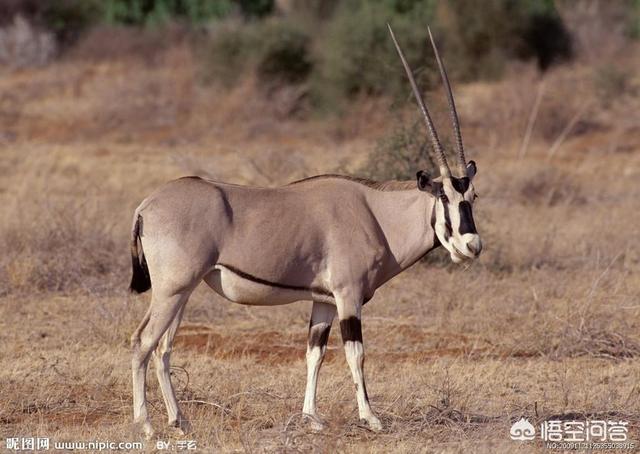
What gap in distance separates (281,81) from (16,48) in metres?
7.89

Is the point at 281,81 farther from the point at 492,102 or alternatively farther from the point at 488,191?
the point at 488,191

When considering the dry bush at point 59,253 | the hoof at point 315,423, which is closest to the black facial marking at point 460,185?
the hoof at point 315,423

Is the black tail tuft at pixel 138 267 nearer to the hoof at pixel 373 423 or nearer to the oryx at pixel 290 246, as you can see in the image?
the oryx at pixel 290 246

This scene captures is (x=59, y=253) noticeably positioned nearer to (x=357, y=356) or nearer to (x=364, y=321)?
(x=364, y=321)

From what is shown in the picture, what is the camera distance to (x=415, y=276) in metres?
11.7

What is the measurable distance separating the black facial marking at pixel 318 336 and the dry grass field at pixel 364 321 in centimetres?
44

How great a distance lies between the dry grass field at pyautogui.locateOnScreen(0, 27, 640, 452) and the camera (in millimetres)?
7160

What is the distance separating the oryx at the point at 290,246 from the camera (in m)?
6.64

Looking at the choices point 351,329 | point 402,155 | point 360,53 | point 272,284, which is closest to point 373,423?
point 351,329

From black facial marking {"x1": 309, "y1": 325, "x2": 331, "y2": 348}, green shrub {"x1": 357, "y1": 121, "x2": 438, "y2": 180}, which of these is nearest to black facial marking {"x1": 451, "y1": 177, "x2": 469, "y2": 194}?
black facial marking {"x1": 309, "y1": 325, "x2": 331, "y2": 348}

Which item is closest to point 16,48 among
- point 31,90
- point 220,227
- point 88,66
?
point 88,66

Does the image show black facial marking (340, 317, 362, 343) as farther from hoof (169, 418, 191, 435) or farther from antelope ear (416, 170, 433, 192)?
hoof (169, 418, 191, 435)

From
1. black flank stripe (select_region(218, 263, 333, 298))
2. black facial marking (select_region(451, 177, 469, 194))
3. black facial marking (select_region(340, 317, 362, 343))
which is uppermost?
black facial marking (select_region(451, 177, 469, 194))

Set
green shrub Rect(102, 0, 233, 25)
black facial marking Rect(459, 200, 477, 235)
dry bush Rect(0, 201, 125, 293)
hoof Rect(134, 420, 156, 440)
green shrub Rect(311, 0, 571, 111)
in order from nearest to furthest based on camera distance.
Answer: hoof Rect(134, 420, 156, 440), black facial marking Rect(459, 200, 477, 235), dry bush Rect(0, 201, 125, 293), green shrub Rect(311, 0, 571, 111), green shrub Rect(102, 0, 233, 25)
